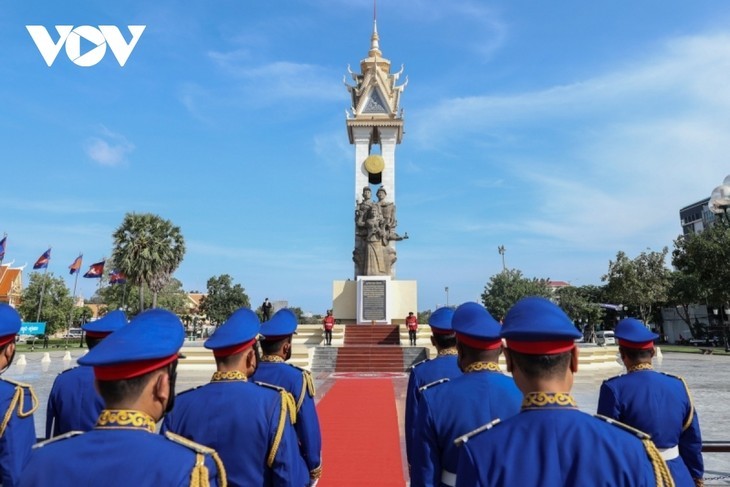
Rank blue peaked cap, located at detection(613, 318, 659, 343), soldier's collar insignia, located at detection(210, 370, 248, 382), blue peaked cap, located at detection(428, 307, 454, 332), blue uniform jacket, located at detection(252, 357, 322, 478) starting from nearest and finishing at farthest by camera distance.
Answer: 1. soldier's collar insignia, located at detection(210, 370, 248, 382)
2. blue uniform jacket, located at detection(252, 357, 322, 478)
3. blue peaked cap, located at detection(613, 318, 659, 343)
4. blue peaked cap, located at detection(428, 307, 454, 332)

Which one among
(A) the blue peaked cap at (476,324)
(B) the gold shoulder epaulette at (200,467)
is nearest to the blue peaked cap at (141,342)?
(B) the gold shoulder epaulette at (200,467)

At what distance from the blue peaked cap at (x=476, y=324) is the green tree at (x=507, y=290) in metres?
54.8

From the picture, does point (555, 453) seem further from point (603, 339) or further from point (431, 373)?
point (603, 339)

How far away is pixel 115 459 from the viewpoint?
159 cm

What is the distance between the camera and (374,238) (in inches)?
997

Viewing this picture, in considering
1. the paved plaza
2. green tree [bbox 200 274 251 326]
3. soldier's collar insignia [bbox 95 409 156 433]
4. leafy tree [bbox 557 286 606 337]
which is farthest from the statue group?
green tree [bbox 200 274 251 326]

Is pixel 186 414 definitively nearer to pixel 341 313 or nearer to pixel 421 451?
pixel 421 451

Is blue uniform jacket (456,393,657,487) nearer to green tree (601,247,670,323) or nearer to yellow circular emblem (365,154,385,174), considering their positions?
yellow circular emblem (365,154,385,174)

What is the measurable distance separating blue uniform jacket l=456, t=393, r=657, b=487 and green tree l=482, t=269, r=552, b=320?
184 ft

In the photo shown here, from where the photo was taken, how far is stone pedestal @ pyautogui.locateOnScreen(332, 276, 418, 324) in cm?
2388

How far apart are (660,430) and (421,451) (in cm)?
174

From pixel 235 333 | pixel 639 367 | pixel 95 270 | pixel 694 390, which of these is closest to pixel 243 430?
pixel 235 333

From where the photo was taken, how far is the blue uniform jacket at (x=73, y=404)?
3.72 meters

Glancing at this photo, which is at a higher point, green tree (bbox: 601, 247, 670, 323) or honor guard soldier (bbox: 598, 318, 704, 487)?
green tree (bbox: 601, 247, 670, 323)
